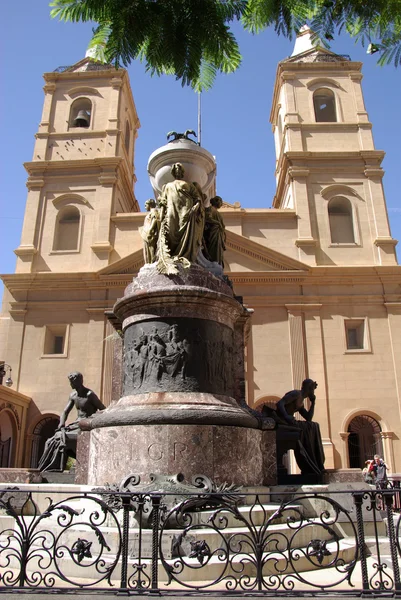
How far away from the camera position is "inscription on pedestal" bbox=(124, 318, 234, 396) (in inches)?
279

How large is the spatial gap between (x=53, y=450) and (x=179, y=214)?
4617 mm

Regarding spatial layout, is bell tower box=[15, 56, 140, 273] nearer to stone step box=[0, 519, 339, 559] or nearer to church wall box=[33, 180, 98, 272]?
church wall box=[33, 180, 98, 272]

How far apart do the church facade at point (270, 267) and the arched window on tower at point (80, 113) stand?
0.12m

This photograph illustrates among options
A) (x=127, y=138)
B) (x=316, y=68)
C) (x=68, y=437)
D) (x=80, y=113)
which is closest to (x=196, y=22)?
(x=68, y=437)

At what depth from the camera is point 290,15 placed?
4301mm

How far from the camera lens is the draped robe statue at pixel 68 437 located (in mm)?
9156

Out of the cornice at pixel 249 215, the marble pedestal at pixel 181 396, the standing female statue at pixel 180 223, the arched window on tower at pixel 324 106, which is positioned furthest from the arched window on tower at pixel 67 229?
the marble pedestal at pixel 181 396

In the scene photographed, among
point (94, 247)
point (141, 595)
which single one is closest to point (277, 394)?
point (94, 247)

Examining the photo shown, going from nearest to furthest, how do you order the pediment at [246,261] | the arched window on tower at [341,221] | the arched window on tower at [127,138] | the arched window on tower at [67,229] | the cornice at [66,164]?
the pediment at [246,261] → the arched window on tower at [341,221] → the arched window on tower at [67,229] → the cornice at [66,164] → the arched window on tower at [127,138]

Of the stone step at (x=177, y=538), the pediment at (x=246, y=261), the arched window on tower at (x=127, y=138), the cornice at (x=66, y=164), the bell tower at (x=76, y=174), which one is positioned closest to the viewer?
the stone step at (x=177, y=538)

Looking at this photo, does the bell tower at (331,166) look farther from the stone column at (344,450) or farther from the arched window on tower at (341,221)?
the stone column at (344,450)

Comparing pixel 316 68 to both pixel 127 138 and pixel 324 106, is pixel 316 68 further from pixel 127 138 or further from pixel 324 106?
pixel 127 138

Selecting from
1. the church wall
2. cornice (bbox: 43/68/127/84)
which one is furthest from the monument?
cornice (bbox: 43/68/127/84)

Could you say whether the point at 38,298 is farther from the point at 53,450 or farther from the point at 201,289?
the point at 201,289
